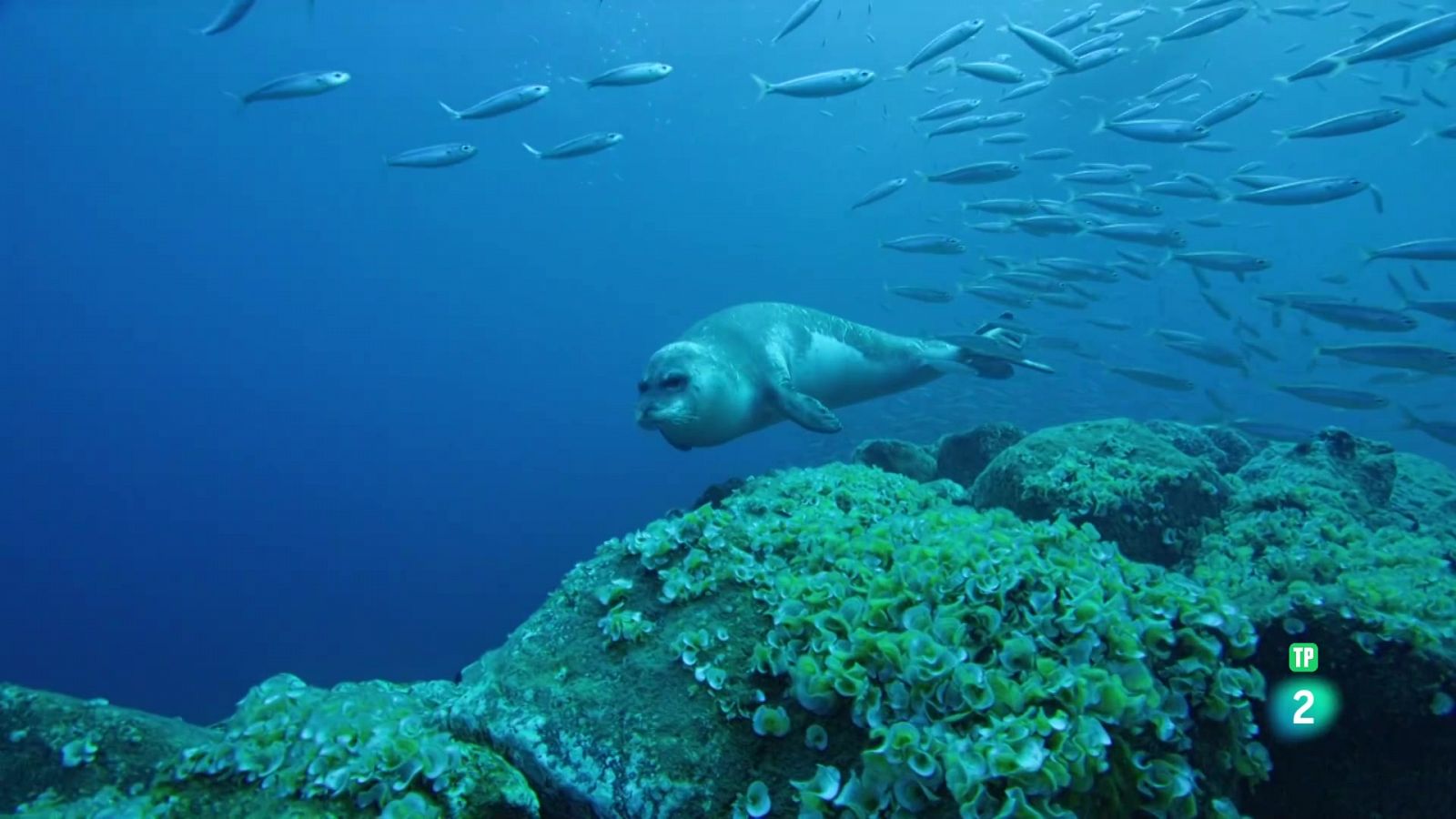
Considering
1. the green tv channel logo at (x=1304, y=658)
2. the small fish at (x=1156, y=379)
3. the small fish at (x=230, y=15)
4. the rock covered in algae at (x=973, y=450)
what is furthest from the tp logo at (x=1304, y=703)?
the small fish at (x=230, y=15)

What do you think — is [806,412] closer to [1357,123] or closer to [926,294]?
[1357,123]

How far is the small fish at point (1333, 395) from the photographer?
29.3ft

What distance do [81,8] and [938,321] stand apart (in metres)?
69.6

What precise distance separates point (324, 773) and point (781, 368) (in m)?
5.63

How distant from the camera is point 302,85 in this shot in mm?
9172

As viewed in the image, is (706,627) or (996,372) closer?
(706,627)

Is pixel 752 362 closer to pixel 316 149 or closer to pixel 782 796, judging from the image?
pixel 782 796

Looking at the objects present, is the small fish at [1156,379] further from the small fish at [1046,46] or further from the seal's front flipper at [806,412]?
the seal's front flipper at [806,412]

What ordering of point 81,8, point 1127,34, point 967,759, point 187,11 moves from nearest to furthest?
point 967,759
point 1127,34
point 81,8
point 187,11

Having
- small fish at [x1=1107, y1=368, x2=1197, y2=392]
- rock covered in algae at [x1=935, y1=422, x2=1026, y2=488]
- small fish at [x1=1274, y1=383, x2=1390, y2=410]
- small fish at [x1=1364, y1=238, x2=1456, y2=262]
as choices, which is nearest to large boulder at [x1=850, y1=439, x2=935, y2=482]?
rock covered in algae at [x1=935, y1=422, x2=1026, y2=488]

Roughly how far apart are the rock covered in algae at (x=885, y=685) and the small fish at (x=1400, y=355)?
Answer: 7106mm

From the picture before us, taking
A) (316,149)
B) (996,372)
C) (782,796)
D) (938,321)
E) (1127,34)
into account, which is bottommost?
(938,321)

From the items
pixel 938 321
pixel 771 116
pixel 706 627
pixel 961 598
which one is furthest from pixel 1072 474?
pixel 771 116

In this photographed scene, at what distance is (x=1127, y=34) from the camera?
97.3 feet
